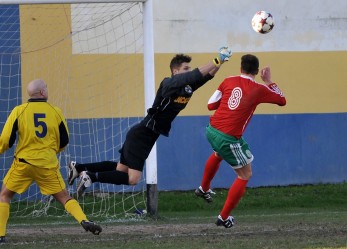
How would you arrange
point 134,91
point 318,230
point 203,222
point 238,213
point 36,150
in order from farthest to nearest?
point 134,91
point 238,213
point 203,222
point 318,230
point 36,150

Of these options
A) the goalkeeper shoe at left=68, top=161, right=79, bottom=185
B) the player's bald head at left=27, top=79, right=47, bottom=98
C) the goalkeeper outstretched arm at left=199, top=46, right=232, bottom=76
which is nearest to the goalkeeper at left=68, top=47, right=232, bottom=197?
the goalkeeper shoe at left=68, top=161, right=79, bottom=185

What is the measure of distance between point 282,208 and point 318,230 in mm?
5929

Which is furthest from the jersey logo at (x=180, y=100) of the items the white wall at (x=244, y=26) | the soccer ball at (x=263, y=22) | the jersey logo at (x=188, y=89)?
the white wall at (x=244, y=26)

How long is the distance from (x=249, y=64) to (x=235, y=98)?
47 centimetres

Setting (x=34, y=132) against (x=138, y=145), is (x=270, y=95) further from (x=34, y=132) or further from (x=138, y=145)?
(x=34, y=132)

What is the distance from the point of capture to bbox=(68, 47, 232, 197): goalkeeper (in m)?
10.5

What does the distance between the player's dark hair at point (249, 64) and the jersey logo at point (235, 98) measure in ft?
0.89

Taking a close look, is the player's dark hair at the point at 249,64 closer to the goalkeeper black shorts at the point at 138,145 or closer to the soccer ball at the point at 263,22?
the soccer ball at the point at 263,22

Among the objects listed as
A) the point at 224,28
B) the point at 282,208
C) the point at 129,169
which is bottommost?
the point at 282,208

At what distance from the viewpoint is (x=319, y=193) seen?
17.5 meters

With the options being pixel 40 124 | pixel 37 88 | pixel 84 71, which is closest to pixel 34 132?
pixel 40 124

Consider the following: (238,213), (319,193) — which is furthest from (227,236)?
(319,193)

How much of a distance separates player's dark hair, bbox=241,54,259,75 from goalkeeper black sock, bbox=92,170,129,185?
2024 mm

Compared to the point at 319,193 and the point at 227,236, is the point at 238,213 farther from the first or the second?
the point at 227,236
